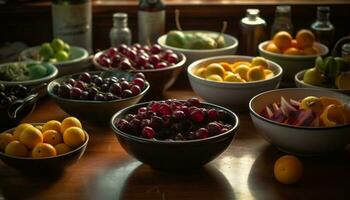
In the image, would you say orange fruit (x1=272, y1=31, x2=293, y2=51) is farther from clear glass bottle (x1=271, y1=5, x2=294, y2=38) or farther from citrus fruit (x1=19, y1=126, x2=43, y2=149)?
citrus fruit (x1=19, y1=126, x2=43, y2=149)

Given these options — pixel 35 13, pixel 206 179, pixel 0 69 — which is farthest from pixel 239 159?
pixel 35 13

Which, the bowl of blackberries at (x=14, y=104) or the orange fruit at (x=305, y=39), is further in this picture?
the orange fruit at (x=305, y=39)

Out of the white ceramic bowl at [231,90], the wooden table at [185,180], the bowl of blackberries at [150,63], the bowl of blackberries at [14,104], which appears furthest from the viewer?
the bowl of blackberries at [150,63]

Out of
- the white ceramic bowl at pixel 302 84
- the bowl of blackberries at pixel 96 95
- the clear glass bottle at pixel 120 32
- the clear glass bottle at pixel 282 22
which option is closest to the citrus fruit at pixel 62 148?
the bowl of blackberries at pixel 96 95

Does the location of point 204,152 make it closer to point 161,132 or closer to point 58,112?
point 161,132

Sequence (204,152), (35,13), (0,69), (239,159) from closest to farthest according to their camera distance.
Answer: (204,152), (239,159), (0,69), (35,13)

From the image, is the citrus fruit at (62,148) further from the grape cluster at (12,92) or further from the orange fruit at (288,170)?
the orange fruit at (288,170)

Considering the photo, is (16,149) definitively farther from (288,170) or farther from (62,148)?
(288,170)

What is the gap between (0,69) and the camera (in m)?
1.61

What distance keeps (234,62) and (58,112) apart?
511mm

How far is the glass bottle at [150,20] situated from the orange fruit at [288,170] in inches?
31.4

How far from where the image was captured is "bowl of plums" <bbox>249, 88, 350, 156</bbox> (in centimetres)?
122

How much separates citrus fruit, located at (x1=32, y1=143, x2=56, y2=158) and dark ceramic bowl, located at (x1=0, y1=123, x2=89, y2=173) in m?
0.01

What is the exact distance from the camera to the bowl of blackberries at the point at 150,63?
5.28 feet
